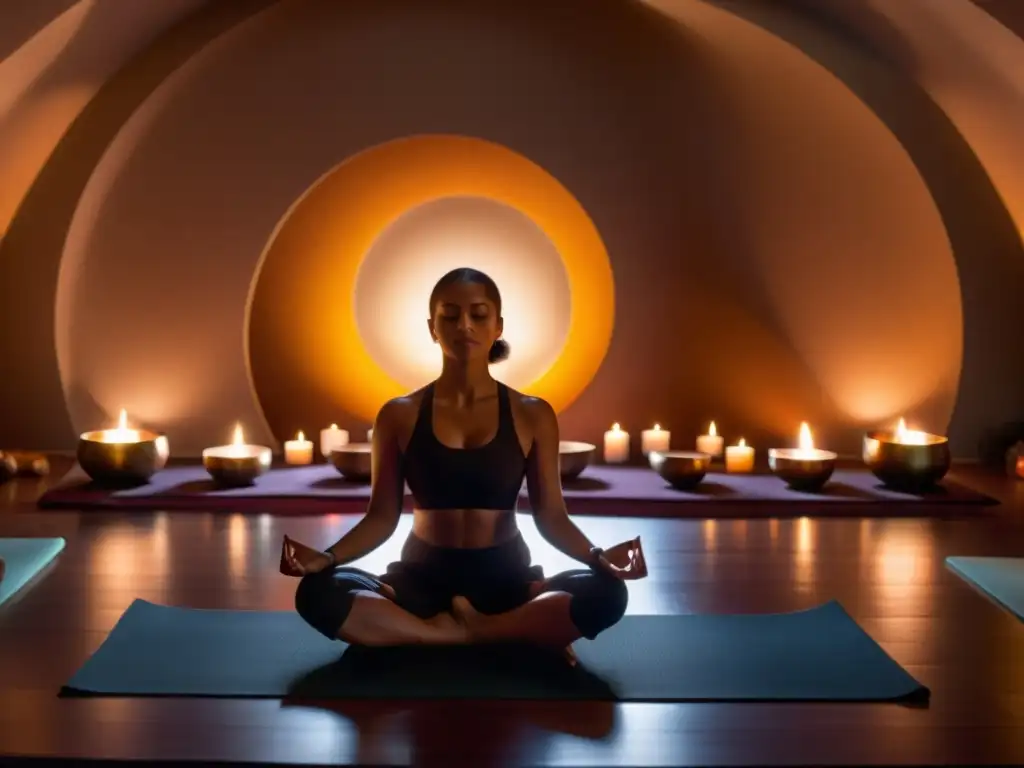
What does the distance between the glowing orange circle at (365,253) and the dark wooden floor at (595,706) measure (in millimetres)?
1189

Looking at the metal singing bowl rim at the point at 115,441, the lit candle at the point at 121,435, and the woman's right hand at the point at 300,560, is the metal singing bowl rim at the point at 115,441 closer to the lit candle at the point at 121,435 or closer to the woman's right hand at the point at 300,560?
the lit candle at the point at 121,435

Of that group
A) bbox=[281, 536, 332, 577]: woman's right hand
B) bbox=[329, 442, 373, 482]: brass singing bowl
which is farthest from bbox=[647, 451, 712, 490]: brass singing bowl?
bbox=[281, 536, 332, 577]: woman's right hand

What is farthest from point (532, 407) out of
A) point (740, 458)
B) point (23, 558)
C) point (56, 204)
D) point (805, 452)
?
point (56, 204)

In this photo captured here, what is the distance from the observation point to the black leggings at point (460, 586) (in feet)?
6.75

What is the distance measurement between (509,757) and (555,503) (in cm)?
66

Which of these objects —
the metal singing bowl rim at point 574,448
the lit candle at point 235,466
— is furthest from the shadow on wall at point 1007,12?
the lit candle at point 235,466

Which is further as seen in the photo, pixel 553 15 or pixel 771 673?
pixel 553 15

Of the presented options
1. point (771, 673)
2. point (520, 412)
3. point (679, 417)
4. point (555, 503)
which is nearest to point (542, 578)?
point (555, 503)

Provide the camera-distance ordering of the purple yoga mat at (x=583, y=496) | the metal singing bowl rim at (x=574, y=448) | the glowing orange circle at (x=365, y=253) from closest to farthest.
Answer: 1. the purple yoga mat at (x=583, y=496)
2. the metal singing bowl rim at (x=574, y=448)
3. the glowing orange circle at (x=365, y=253)

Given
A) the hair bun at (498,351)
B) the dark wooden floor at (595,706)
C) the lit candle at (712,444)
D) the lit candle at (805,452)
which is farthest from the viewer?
the lit candle at (712,444)

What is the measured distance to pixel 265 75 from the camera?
4293 millimetres

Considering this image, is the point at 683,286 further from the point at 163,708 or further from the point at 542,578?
the point at 163,708

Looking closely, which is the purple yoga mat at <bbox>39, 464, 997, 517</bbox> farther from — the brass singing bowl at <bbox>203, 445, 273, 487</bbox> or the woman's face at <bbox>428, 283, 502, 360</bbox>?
the woman's face at <bbox>428, 283, 502, 360</bbox>

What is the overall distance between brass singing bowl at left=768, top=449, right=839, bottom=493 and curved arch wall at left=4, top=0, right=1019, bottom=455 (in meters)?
0.61
